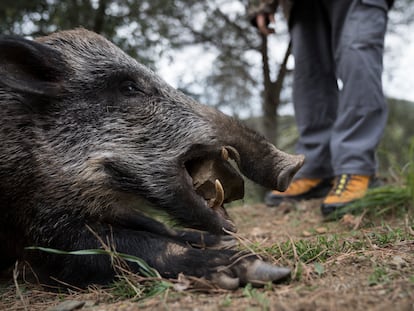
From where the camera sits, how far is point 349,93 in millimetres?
3477

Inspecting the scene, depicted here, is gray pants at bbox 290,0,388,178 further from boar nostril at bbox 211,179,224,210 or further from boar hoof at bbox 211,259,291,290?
boar hoof at bbox 211,259,291,290

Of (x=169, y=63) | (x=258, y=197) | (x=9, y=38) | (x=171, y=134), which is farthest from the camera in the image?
(x=258, y=197)

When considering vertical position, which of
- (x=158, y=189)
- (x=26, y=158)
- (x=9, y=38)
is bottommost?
(x=158, y=189)

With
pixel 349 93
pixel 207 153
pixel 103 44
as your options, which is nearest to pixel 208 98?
pixel 349 93

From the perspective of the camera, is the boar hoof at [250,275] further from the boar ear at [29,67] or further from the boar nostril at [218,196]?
the boar ear at [29,67]

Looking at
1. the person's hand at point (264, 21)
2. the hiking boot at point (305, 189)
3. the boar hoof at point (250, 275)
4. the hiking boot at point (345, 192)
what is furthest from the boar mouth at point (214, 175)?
the person's hand at point (264, 21)

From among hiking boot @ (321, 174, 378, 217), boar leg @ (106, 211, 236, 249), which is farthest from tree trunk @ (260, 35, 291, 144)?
boar leg @ (106, 211, 236, 249)

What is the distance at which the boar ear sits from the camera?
2.13 metres

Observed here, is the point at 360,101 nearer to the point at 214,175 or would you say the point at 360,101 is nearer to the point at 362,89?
the point at 362,89

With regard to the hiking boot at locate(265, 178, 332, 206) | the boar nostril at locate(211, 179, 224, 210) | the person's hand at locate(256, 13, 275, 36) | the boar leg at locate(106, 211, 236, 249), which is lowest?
the hiking boot at locate(265, 178, 332, 206)

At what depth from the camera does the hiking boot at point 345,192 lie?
337 cm

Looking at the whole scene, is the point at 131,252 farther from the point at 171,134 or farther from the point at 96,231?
the point at 171,134

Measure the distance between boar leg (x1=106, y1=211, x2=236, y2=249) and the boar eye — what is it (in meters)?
0.62

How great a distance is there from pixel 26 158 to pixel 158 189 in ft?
2.07
